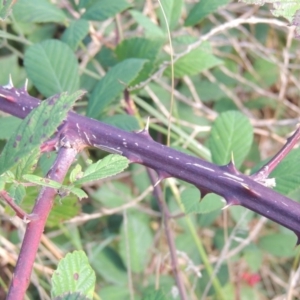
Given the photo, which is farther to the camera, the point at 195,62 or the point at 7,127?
the point at 195,62

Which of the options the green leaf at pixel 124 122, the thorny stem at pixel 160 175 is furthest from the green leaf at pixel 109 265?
the thorny stem at pixel 160 175

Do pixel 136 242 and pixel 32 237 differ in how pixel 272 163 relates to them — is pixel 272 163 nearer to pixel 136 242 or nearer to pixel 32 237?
pixel 32 237

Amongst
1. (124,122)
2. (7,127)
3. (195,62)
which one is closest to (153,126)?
(195,62)

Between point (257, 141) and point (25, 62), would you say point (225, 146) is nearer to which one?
point (25, 62)

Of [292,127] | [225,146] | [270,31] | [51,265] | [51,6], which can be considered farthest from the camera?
[270,31]

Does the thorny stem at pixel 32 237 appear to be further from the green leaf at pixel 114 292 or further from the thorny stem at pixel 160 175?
the green leaf at pixel 114 292

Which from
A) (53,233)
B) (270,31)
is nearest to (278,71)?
(270,31)

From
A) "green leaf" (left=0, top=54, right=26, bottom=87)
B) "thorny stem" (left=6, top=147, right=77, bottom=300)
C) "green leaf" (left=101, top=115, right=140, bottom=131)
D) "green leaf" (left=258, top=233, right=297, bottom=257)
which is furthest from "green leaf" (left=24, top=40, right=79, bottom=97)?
"green leaf" (left=258, top=233, right=297, bottom=257)

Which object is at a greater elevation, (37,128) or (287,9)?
(287,9)
